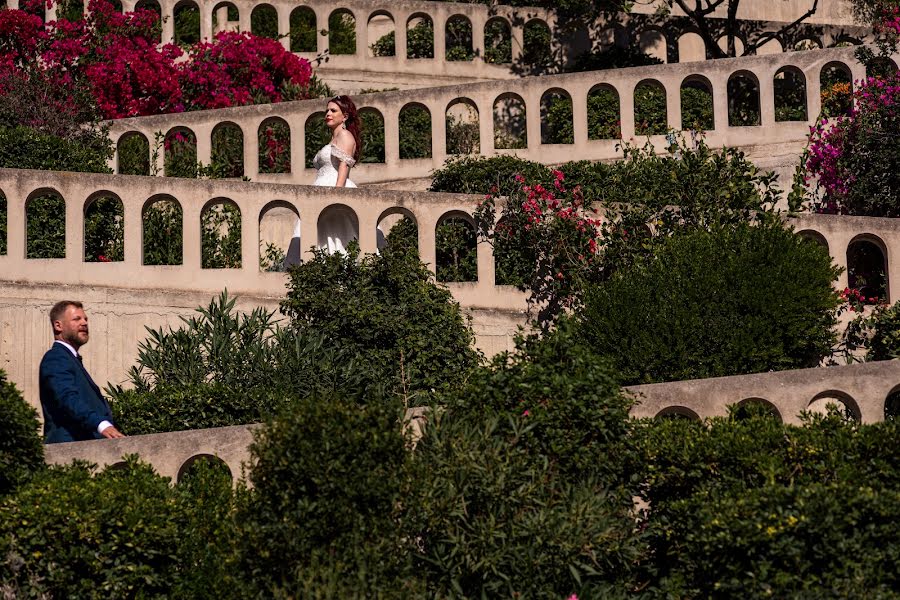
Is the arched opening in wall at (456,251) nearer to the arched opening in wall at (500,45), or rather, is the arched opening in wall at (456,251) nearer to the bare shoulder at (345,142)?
the bare shoulder at (345,142)

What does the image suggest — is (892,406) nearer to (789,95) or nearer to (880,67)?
(880,67)

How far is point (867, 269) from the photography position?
15125 mm

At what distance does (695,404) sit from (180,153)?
9.31 metres

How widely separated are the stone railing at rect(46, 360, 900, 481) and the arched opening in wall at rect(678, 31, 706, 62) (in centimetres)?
1329

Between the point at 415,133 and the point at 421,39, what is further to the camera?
the point at 421,39

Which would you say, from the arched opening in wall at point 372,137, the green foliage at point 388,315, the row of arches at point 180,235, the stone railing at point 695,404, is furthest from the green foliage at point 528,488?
the arched opening in wall at point 372,137

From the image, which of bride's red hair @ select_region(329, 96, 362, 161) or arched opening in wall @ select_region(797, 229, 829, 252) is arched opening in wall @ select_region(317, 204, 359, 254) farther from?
arched opening in wall @ select_region(797, 229, 829, 252)

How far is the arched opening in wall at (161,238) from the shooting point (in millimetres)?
15328

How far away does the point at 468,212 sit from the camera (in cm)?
1427

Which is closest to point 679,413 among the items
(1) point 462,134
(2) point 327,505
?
(2) point 327,505

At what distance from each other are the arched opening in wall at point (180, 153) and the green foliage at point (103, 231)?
1992 millimetres

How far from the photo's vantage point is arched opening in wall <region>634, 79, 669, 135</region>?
1945 centimetres

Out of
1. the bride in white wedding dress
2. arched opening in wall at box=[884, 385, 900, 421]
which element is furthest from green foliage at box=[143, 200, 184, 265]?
arched opening in wall at box=[884, 385, 900, 421]

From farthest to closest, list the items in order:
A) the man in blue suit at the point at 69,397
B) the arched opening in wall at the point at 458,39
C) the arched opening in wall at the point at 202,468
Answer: the arched opening in wall at the point at 458,39
the man in blue suit at the point at 69,397
the arched opening in wall at the point at 202,468
